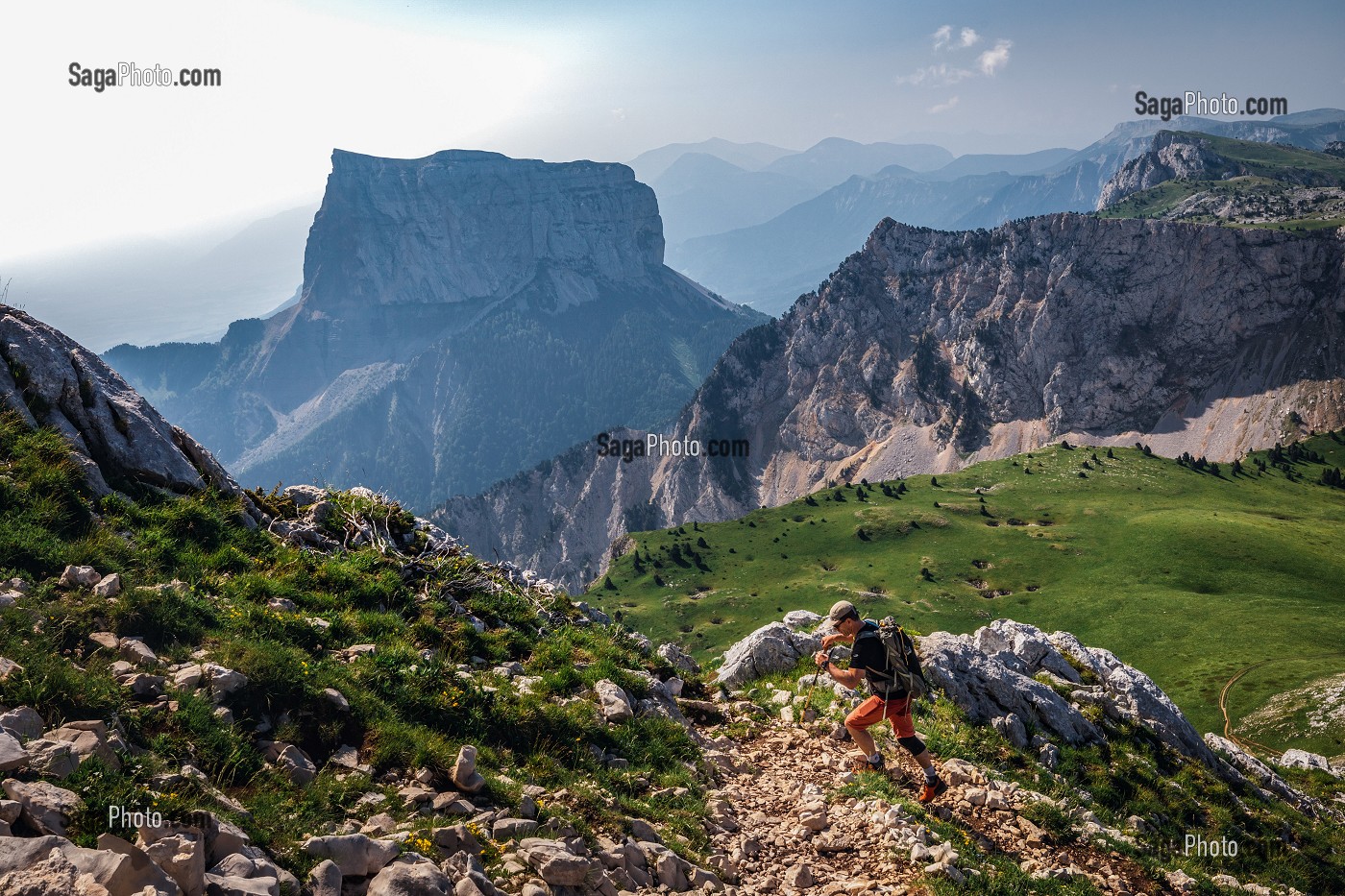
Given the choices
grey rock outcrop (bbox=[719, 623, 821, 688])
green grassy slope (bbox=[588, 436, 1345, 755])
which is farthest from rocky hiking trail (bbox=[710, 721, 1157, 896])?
green grassy slope (bbox=[588, 436, 1345, 755])

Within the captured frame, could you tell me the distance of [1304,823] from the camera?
83.5ft

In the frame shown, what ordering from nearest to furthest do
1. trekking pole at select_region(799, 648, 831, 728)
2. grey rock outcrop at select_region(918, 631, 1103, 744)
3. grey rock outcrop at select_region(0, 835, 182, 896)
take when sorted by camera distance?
1. grey rock outcrop at select_region(0, 835, 182, 896)
2. trekking pole at select_region(799, 648, 831, 728)
3. grey rock outcrop at select_region(918, 631, 1103, 744)

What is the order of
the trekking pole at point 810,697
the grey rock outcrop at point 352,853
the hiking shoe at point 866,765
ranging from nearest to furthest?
1. the grey rock outcrop at point 352,853
2. the hiking shoe at point 866,765
3. the trekking pole at point 810,697

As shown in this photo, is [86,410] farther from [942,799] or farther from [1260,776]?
[1260,776]

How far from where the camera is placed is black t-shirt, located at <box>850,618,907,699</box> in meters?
15.7

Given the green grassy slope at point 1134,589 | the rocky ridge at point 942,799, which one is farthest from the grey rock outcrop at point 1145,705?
the green grassy slope at point 1134,589

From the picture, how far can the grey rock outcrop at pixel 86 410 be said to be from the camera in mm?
16578

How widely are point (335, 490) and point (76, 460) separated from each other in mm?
7726


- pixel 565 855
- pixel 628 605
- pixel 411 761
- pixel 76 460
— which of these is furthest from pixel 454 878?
pixel 628 605

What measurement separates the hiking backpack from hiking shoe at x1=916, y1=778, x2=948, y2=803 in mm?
2012

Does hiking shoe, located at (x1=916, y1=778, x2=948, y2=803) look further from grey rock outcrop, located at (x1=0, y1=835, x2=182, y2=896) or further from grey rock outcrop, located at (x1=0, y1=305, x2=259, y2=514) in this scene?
grey rock outcrop, located at (x1=0, y1=305, x2=259, y2=514)

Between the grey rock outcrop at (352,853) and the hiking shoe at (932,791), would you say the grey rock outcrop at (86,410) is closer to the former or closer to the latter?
the grey rock outcrop at (352,853)

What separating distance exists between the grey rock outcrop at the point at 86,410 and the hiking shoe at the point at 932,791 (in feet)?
64.4

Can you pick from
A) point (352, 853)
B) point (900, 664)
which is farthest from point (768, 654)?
point (352, 853)
